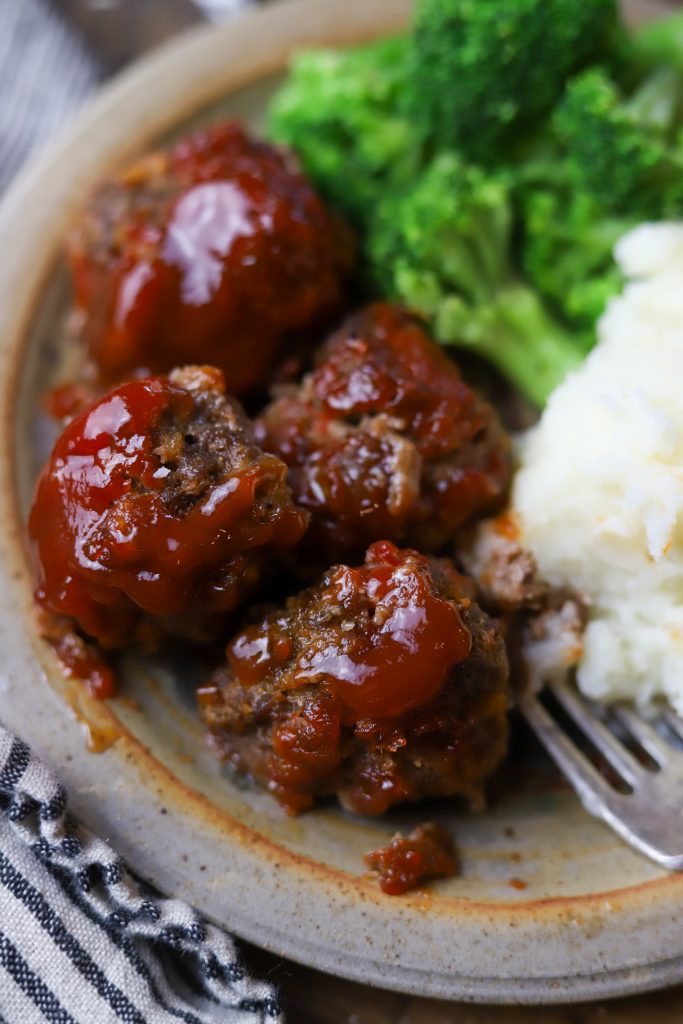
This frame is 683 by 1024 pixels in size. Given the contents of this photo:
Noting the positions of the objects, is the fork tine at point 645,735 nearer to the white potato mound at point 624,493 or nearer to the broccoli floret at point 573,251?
the white potato mound at point 624,493

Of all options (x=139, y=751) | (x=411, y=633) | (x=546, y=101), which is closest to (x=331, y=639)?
(x=411, y=633)

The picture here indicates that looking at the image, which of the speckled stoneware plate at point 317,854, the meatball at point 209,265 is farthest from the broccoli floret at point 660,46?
the speckled stoneware plate at point 317,854

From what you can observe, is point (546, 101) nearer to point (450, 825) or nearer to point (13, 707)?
point (450, 825)

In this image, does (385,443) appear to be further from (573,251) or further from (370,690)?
(573,251)

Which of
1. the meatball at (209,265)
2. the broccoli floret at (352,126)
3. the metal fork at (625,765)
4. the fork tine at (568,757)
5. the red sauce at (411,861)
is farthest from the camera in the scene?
the broccoli floret at (352,126)

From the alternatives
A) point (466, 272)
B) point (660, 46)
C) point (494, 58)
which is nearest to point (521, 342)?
point (466, 272)
